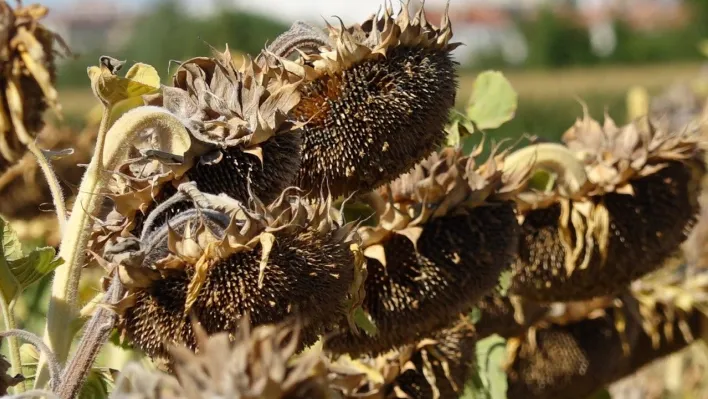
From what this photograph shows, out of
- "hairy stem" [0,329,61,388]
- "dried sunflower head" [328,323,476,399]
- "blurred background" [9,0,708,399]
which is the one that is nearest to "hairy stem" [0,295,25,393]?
"hairy stem" [0,329,61,388]

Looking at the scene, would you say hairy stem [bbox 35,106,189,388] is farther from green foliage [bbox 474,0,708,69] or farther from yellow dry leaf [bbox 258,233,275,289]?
green foliage [bbox 474,0,708,69]

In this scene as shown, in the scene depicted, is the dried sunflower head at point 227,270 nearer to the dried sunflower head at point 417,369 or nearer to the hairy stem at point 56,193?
the hairy stem at point 56,193

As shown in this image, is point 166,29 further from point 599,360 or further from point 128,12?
point 128,12

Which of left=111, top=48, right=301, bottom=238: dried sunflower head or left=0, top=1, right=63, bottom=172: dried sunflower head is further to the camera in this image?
left=0, top=1, right=63, bottom=172: dried sunflower head

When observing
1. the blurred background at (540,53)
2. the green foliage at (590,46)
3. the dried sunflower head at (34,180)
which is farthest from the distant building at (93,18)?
the dried sunflower head at (34,180)

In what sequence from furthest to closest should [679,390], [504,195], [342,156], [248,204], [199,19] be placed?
[199,19] → [679,390] → [504,195] → [342,156] → [248,204]

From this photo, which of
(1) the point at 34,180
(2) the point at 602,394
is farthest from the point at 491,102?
(1) the point at 34,180

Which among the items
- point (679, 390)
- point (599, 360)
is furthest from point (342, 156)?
point (679, 390)
